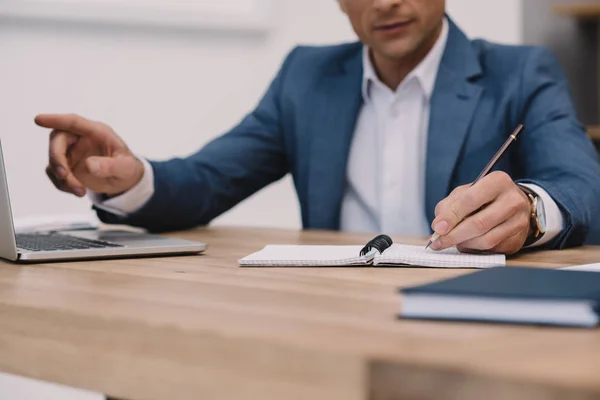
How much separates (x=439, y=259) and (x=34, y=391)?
1.56ft

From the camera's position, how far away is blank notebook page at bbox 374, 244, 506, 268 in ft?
3.20

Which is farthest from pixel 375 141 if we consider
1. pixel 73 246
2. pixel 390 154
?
pixel 73 246

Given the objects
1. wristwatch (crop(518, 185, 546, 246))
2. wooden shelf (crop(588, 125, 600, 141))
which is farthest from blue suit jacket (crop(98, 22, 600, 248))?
wooden shelf (crop(588, 125, 600, 141))

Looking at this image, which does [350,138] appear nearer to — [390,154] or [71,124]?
[390,154]

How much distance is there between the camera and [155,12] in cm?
274

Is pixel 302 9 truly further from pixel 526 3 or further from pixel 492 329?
pixel 492 329

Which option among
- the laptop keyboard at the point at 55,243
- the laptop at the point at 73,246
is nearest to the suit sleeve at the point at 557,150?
the laptop at the point at 73,246

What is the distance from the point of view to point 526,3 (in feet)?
9.89

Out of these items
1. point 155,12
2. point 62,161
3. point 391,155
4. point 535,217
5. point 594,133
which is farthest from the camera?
point 594,133

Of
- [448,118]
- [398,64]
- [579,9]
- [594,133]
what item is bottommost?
[594,133]

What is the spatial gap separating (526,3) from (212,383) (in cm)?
267

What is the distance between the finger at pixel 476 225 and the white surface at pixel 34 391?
501 mm

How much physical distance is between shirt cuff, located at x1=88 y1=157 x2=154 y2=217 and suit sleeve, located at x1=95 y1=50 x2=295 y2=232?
0.03 feet

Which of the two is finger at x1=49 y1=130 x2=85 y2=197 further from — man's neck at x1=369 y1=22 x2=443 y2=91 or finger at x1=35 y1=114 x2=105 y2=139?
man's neck at x1=369 y1=22 x2=443 y2=91
